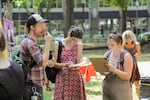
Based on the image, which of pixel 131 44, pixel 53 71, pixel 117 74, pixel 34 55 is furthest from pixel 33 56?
pixel 131 44

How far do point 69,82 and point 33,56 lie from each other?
1.37 metres

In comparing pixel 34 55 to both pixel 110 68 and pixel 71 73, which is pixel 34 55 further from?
pixel 71 73

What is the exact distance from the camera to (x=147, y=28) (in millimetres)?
68938

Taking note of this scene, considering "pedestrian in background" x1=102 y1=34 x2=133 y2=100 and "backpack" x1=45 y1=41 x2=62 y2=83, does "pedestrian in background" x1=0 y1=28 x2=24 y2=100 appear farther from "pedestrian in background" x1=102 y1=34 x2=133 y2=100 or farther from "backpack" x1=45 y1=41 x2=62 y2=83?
"backpack" x1=45 y1=41 x2=62 y2=83

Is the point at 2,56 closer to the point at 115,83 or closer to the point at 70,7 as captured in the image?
the point at 115,83

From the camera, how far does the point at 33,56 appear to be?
4766 millimetres

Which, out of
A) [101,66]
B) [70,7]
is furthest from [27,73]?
[70,7]

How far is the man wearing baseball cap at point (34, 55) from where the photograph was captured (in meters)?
4.77

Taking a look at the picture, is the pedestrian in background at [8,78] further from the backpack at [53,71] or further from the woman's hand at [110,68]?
the backpack at [53,71]

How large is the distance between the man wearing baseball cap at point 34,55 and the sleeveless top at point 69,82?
108 cm

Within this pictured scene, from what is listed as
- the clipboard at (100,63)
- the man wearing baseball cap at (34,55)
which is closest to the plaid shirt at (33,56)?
the man wearing baseball cap at (34,55)

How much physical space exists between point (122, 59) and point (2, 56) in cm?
250

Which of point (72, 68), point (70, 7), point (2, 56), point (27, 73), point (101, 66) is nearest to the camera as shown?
point (2, 56)

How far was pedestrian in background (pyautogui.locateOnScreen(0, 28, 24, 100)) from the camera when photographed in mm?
3117
